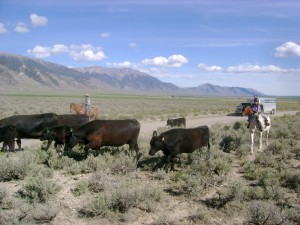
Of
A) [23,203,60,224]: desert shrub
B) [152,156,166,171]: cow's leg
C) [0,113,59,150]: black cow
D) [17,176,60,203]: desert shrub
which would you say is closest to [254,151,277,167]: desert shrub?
[152,156,166,171]: cow's leg

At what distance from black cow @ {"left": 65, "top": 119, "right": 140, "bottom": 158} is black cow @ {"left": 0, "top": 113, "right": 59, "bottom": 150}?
282cm

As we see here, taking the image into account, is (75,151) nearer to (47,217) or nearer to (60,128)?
(60,128)

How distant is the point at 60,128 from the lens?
44.7ft

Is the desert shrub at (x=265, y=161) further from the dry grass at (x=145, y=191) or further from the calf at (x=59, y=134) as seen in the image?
the calf at (x=59, y=134)

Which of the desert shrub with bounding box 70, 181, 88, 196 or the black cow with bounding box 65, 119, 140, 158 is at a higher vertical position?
the black cow with bounding box 65, 119, 140, 158

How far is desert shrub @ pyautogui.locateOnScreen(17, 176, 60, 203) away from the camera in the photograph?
8812 millimetres

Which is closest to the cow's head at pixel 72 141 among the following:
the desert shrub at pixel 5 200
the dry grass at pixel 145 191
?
the dry grass at pixel 145 191

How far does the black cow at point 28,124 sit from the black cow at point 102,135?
2.82 meters

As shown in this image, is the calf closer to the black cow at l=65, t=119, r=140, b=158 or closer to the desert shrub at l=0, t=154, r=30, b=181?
the black cow at l=65, t=119, r=140, b=158

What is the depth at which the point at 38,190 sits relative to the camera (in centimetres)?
898

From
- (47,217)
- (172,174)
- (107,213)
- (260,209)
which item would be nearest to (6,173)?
(47,217)

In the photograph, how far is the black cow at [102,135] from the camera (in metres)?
12.0

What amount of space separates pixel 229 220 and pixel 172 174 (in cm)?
295

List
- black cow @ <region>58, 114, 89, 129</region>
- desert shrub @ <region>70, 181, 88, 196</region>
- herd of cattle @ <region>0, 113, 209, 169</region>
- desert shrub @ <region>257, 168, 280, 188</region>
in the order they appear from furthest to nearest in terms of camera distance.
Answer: black cow @ <region>58, 114, 89, 129</region>, herd of cattle @ <region>0, 113, 209, 169</region>, desert shrub @ <region>257, 168, 280, 188</region>, desert shrub @ <region>70, 181, 88, 196</region>
